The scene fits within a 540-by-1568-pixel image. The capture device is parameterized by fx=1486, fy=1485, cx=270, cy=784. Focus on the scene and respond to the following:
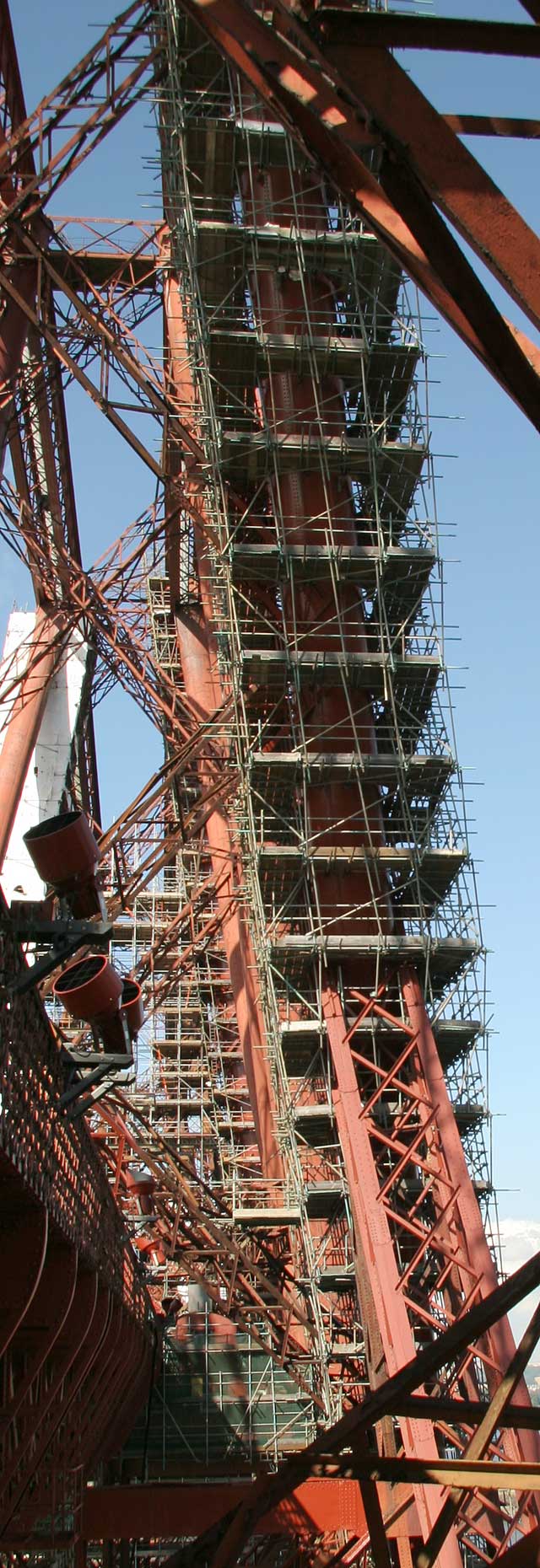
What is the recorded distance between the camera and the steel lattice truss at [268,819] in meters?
14.2

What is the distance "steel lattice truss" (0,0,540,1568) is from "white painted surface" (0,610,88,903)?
1.00 ft

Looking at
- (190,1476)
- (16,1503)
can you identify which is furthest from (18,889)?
(190,1476)

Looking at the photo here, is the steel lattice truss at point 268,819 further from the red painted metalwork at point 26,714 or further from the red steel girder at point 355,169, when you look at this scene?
the red steel girder at point 355,169

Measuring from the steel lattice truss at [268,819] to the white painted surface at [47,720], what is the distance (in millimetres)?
305

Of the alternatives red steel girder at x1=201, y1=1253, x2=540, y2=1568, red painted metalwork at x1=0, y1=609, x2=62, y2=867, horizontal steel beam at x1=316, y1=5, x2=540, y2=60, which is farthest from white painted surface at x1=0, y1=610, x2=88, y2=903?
horizontal steel beam at x1=316, y1=5, x2=540, y2=60

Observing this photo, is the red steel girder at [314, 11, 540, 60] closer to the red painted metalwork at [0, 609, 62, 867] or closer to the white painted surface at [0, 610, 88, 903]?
the red painted metalwork at [0, 609, 62, 867]

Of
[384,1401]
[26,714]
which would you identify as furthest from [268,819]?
[384,1401]

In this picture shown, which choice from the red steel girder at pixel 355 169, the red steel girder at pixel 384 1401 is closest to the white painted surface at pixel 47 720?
the red steel girder at pixel 384 1401

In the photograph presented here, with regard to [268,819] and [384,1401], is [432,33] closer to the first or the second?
[384,1401]

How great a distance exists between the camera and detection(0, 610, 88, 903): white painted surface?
21.6 meters

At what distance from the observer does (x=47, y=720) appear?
23.3 meters

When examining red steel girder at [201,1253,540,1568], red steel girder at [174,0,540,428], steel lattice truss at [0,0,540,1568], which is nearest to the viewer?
red steel girder at [174,0,540,428]

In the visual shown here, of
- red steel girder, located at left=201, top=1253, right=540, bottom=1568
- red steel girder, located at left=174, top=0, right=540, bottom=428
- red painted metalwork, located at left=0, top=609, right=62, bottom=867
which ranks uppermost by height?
red painted metalwork, located at left=0, top=609, right=62, bottom=867

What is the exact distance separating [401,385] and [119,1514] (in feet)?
45.9
